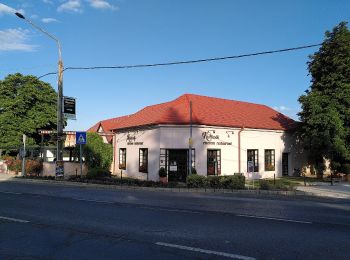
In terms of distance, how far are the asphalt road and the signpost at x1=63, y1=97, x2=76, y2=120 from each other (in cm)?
1328

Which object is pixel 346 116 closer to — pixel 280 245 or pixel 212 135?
pixel 212 135

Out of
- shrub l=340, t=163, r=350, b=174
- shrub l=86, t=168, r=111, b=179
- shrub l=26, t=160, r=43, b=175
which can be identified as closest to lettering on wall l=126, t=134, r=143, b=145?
shrub l=86, t=168, r=111, b=179

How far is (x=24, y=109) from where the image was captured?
43.1 meters

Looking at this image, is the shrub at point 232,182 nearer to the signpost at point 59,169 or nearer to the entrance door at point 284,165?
the signpost at point 59,169

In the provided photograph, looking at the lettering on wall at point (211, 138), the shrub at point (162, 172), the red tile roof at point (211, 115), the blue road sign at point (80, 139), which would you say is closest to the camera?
the blue road sign at point (80, 139)

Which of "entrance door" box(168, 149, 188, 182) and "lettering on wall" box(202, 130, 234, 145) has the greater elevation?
"lettering on wall" box(202, 130, 234, 145)

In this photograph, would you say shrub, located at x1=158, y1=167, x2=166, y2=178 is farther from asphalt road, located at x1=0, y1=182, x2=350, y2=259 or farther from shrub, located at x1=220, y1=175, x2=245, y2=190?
asphalt road, located at x1=0, y1=182, x2=350, y2=259

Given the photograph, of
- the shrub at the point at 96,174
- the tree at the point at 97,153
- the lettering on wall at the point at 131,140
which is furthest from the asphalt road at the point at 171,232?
the tree at the point at 97,153

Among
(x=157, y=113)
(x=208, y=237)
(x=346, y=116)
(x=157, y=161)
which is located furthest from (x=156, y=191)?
(x=346, y=116)

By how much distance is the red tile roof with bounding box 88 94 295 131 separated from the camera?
89.4 feet

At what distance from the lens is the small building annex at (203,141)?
26.4 meters

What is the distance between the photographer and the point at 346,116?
26922mm

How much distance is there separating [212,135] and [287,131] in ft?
27.4

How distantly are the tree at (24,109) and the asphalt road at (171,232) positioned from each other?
103ft
